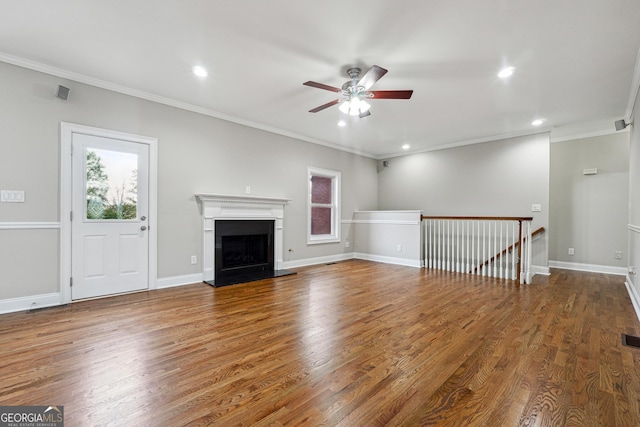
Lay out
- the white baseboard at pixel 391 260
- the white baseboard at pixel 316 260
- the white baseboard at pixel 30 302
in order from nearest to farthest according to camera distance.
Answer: the white baseboard at pixel 30 302, the white baseboard at pixel 316 260, the white baseboard at pixel 391 260

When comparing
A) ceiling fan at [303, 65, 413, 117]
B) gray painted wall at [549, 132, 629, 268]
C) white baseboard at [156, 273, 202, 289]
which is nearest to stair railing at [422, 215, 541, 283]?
gray painted wall at [549, 132, 629, 268]

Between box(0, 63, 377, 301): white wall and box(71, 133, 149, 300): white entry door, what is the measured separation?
0.60 feet

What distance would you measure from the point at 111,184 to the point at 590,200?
26.5 ft

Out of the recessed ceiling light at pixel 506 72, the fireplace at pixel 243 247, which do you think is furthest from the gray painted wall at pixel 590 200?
the fireplace at pixel 243 247

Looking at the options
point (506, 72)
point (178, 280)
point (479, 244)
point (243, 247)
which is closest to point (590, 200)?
point (479, 244)

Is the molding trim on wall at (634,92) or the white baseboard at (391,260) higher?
the molding trim on wall at (634,92)

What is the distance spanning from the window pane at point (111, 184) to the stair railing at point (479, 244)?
5161 mm

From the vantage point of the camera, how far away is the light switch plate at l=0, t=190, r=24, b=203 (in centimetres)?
300

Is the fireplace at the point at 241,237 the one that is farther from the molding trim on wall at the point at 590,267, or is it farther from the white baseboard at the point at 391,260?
the molding trim on wall at the point at 590,267

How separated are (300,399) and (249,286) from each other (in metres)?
2.77

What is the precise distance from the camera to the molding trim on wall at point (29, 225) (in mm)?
3018

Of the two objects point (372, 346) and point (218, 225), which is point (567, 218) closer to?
point (372, 346)

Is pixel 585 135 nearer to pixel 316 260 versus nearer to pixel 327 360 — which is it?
pixel 316 260

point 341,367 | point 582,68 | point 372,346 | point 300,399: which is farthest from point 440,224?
point 300,399
